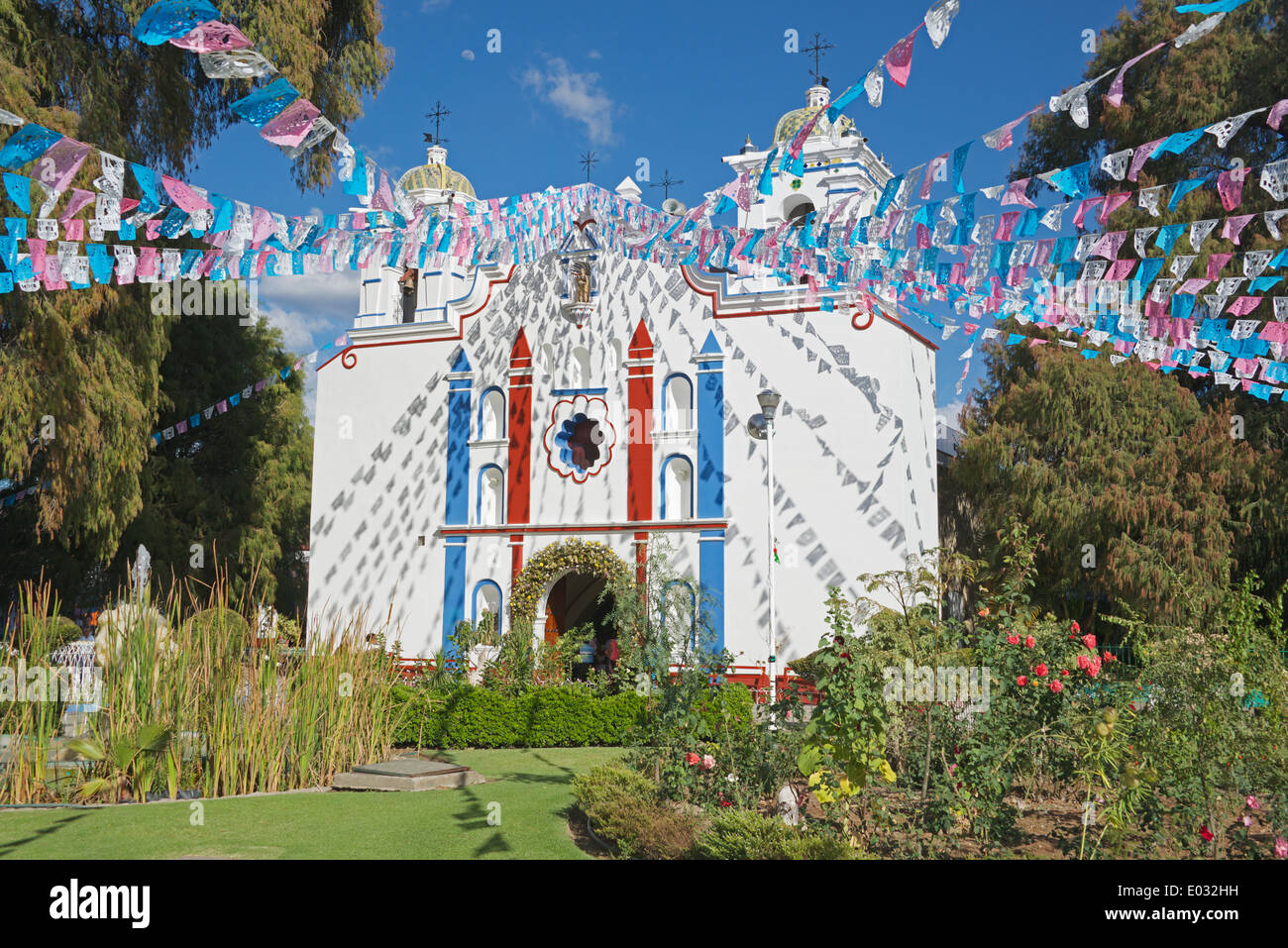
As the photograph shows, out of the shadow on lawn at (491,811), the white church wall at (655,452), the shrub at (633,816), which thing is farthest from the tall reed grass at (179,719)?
the white church wall at (655,452)

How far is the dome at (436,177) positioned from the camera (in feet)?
77.3

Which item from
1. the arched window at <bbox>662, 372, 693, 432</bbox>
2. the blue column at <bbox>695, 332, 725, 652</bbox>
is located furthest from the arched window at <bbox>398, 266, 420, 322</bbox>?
the blue column at <bbox>695, 332, 725, 652</bbox>

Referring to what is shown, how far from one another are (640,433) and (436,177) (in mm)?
9796

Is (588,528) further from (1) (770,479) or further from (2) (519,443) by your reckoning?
(1) (770,479)

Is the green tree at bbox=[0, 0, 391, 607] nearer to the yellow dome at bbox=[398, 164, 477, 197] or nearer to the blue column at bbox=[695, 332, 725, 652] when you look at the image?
the yellow dome at bbox=[398, 164, 477, 197]

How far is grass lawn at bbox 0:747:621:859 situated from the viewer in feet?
22.5

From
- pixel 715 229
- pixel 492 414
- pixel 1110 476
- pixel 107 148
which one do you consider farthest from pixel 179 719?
pixel 1110 476

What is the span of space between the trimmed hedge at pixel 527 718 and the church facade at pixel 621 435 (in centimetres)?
375

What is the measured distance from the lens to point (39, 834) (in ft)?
24.1

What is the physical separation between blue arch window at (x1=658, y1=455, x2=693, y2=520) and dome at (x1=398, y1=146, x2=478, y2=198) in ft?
32.7

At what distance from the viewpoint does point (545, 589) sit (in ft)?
61.5

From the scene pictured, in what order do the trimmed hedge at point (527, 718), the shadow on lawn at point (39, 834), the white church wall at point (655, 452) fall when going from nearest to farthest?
the shadow on lawn at point (39, 834) → the trimmed hedge at point (527, 718) → the white church wall at point (655, 452)

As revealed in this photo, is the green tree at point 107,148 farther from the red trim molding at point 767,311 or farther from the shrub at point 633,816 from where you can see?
the shrub at point 633,816
